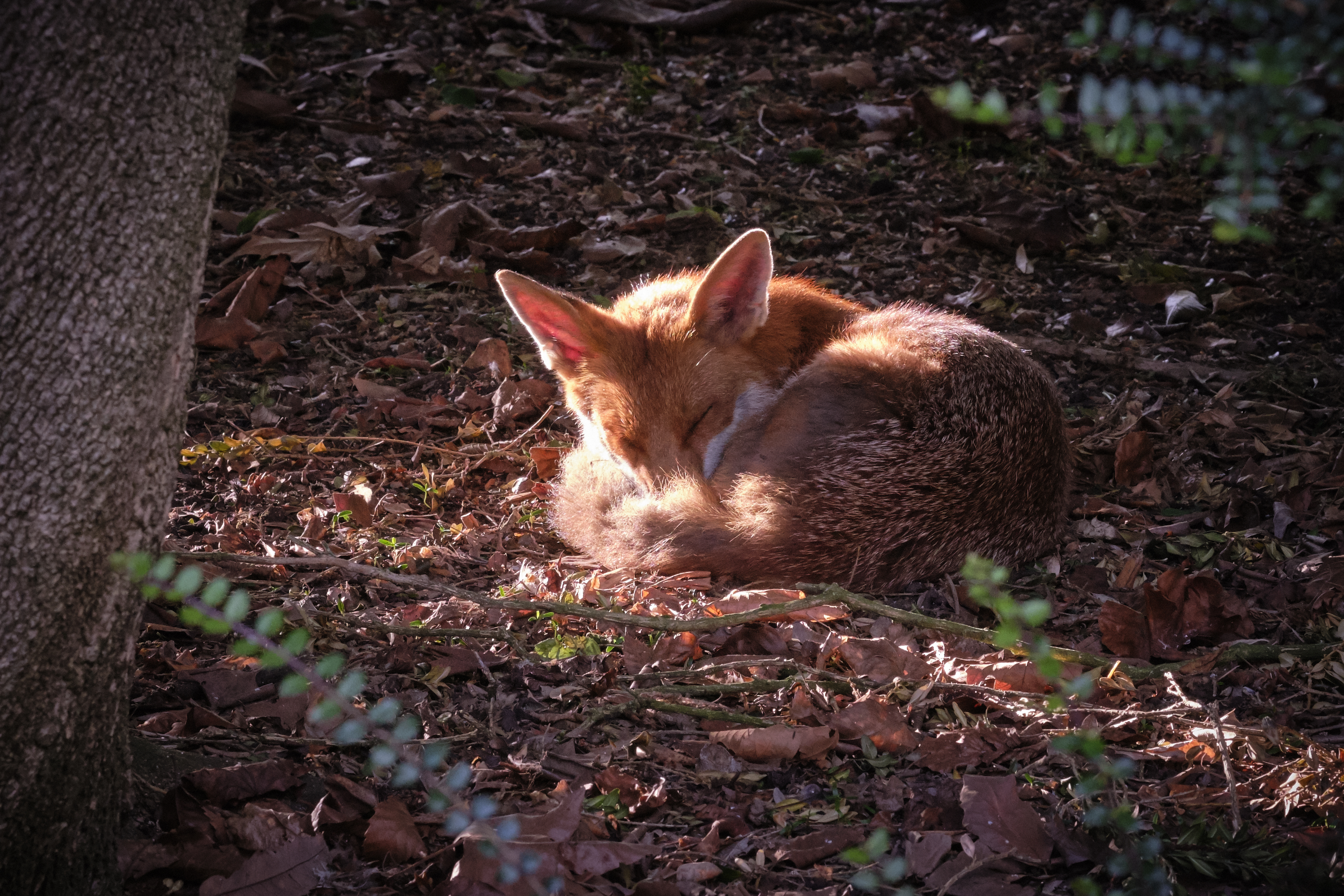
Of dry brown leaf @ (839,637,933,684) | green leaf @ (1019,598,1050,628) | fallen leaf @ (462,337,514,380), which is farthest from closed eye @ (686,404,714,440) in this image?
green leaf @ (1019,598,1050,628)

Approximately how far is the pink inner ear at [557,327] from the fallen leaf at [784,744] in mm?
1851

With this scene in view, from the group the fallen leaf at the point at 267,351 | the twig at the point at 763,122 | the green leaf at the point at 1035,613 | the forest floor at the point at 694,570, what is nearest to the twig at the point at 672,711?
the forest floor at the point at 694,570

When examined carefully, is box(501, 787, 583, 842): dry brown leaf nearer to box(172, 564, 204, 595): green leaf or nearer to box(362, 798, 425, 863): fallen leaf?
box(362, 798, 425, 863): fallen leaf

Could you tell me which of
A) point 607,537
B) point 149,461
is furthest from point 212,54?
point 607,537

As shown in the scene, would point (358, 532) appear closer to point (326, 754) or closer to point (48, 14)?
point (326, 754)

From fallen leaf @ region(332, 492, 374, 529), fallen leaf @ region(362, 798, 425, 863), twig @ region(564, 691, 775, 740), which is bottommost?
fallen leaf @ region(332, 492, 374, 529)

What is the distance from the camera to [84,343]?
1625 millimetres

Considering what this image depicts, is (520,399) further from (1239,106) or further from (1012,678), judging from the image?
(1239,106)

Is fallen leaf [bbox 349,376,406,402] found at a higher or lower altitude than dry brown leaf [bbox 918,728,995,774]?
lower

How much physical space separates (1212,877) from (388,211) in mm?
4961

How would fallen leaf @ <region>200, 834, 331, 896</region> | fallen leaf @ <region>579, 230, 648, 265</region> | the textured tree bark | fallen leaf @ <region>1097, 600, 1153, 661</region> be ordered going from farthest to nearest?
fallen leaf @ <region>579, 230, 648, 265</region>, fallen leaf @ <region>1097, 600, 1153, 661</region>, fallen leaf @ <region>200, 834, 331, 896</region>, the textured tree bark

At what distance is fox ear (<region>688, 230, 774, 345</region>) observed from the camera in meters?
3.51

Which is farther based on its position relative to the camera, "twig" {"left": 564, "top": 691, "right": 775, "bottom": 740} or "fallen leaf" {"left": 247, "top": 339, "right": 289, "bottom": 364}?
"fallen leaf" {"left": 247, "top": 339, "right": 289, "bottom": 364}

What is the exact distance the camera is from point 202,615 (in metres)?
1.36
